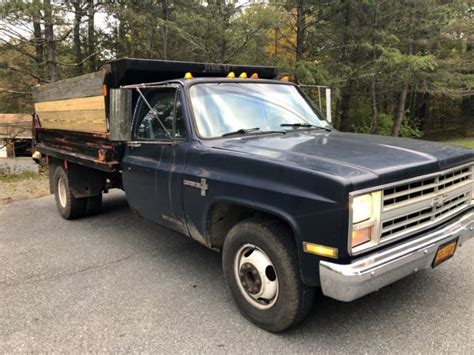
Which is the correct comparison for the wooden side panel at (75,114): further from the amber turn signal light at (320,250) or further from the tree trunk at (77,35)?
the tree trunk at (77,35)

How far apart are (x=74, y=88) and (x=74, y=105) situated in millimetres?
242

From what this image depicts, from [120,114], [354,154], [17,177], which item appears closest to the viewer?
[354,154]

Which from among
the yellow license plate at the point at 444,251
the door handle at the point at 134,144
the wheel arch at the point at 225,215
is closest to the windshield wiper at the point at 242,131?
the wheel arch at the point at 225,215

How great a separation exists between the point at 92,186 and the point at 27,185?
204 inches

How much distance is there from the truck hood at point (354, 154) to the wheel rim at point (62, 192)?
396cm

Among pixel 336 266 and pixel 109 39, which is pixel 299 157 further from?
pixel 109 39

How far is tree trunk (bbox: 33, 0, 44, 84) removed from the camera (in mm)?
11878

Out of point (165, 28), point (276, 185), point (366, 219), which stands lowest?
point (366, 219)

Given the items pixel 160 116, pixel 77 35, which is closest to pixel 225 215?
pixel 160 116

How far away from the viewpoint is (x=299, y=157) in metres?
3.02

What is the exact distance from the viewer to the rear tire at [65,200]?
6.42 meters

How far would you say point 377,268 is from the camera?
2637mm

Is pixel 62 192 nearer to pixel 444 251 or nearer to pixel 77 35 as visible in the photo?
pixel 444 251

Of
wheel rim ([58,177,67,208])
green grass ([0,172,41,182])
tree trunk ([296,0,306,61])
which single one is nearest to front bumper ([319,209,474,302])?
wheel rim ([58,177,67,208])
